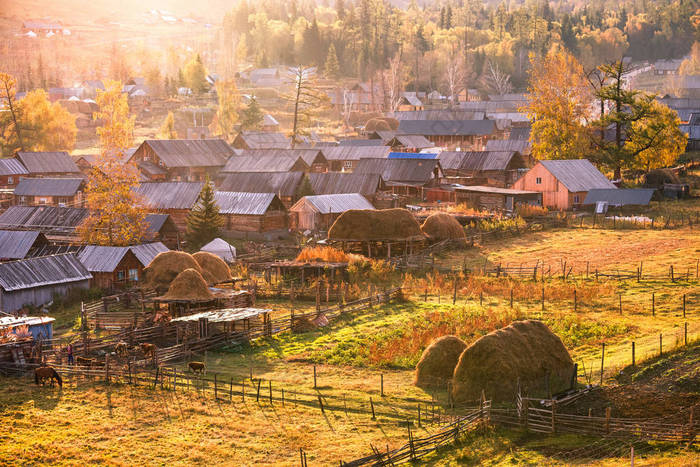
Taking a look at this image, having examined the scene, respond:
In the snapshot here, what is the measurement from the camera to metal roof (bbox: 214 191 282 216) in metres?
59.6

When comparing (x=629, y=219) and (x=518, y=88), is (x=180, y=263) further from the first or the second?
(x=518, y=88)

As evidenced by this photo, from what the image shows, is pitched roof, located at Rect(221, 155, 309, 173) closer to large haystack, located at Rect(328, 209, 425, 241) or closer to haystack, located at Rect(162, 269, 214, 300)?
large haystack, located at Rect(328, 209, 425, 241)

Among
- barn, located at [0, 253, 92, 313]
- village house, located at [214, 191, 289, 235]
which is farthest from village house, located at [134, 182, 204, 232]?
barn, located at [0, 253, 92, 313]

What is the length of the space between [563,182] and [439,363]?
1638 inches

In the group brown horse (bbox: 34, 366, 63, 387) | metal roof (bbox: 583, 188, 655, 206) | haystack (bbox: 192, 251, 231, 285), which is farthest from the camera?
metal roof (bbox: 583, 188, 655, 206)

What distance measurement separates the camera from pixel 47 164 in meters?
82.5

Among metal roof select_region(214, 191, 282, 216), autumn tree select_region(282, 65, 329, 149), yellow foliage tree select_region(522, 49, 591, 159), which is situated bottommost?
metal roof select_region(214, 191, 282, 216)

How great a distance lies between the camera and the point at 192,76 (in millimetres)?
149375

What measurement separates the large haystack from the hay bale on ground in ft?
76.7

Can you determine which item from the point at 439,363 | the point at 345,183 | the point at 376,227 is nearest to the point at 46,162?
the point at 345,183

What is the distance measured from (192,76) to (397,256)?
108 metres

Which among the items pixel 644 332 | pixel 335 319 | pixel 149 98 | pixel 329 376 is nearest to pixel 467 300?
pixel 335 319

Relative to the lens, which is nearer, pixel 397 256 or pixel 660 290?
pixel 660 290

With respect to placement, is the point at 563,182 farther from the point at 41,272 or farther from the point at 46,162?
the point at 46,162
